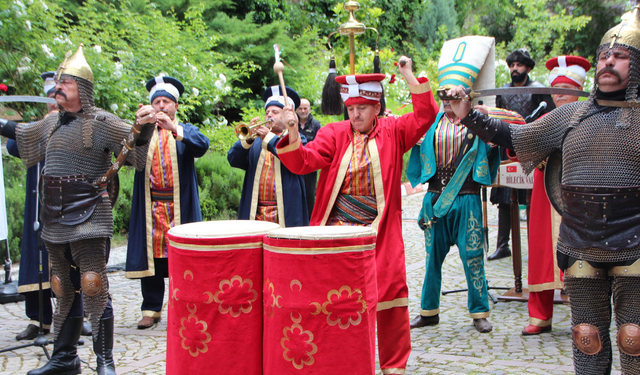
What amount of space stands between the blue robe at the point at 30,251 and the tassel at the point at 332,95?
2.61 meters

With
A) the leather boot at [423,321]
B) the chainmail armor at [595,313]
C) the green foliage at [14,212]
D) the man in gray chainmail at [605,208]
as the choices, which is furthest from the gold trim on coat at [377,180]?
the green foliage at [14,212]

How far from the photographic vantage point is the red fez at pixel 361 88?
378 cm

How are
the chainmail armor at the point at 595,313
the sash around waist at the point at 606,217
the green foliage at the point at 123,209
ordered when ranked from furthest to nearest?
the green foliage at the point at 123,209, the chainmail armor at the point at 595,313, the sash around waist at the point at 606,217

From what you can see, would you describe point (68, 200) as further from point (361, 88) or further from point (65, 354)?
point (361, 88)

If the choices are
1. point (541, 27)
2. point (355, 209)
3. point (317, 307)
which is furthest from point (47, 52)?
point (541, 27)

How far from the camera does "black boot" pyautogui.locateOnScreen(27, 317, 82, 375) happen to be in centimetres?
405

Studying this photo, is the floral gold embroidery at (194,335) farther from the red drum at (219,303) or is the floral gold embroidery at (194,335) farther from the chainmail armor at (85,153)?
the chainmail armor at (85,153)

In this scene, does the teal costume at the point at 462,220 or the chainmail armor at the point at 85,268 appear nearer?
the chainmail armor at the point at 85,268

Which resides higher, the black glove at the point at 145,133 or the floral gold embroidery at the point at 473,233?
the black glove at the point at 145,133

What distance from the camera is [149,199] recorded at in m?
5.41

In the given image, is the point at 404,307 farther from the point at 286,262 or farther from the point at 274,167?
the point at 274,167

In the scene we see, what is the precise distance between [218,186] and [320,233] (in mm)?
6942

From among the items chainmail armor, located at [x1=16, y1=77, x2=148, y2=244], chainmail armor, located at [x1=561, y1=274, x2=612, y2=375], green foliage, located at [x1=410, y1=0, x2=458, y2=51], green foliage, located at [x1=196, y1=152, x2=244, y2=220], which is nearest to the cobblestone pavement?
chainmail armor, located at [x1=561, y1=274, x2=612, y2=375]

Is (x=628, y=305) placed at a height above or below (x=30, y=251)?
below
